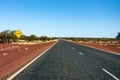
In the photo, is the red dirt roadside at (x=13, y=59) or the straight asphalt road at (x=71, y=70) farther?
the red dirt roadside at (x=13, y=59)

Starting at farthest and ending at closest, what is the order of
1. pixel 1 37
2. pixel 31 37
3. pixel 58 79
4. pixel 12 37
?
pixel 31 37 → pixel 12 37 → pixel 1 37 → pixel 58 79

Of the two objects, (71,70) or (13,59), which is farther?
(13,59)

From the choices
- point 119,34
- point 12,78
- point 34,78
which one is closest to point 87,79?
point 34,78

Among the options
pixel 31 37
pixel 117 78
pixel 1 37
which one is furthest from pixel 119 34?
pixel 117 78

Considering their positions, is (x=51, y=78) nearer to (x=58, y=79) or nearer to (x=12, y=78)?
(x=58, y=79)

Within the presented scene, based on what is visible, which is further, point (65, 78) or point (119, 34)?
point (119, 34)

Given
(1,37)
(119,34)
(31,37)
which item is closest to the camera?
(1,37)

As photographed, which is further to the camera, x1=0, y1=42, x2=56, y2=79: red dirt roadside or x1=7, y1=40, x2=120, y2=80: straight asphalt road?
x1=0, y1=42, x2=56, y2=79: red dirt roadside

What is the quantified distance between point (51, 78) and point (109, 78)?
227cm

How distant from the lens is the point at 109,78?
7.81 meters

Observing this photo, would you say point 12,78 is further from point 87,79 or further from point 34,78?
point 87,79

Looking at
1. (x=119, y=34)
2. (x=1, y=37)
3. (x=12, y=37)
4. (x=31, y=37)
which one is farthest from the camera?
(x=31, y=37)

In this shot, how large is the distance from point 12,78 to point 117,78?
4084mm

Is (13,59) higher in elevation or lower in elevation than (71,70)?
lower
